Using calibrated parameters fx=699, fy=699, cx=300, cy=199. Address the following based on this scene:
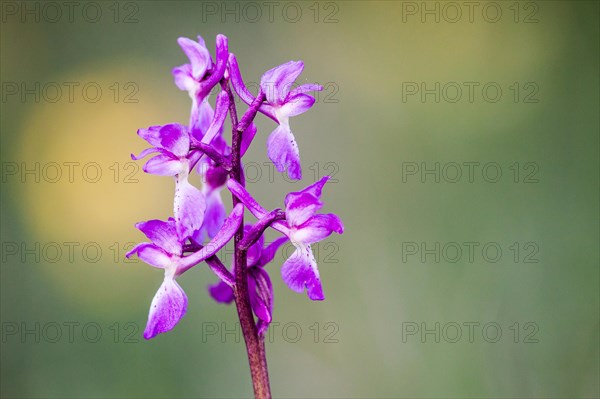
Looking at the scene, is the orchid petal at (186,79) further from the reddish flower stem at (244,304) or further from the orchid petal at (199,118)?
the reddish flower stem at (244,304)

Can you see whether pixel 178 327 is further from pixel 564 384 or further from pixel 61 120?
pixel 564 384

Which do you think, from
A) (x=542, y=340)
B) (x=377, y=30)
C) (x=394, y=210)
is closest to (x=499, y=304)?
(x=542, y=340)

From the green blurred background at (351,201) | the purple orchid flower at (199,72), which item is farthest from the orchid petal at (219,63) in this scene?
the green blurred background at (351,201)

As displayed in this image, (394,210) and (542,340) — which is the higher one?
(394,210)

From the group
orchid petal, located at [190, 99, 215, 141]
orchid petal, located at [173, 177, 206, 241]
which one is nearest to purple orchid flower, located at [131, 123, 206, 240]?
orchid petal, located at [173, 177, 206, 241]

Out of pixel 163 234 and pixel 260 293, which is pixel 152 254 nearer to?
pixel 163 234

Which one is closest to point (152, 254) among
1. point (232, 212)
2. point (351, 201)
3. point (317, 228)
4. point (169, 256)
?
point (169, 256)

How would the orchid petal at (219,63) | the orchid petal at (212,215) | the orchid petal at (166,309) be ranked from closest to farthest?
1. the orchid petal at (166,309)
2. the orchid petal at (219,63)
3. the orchid petal at (212,215)

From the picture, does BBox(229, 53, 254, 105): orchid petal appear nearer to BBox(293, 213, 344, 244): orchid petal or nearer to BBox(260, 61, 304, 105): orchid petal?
BBox(260, 61, 304, 105): orchid petal
